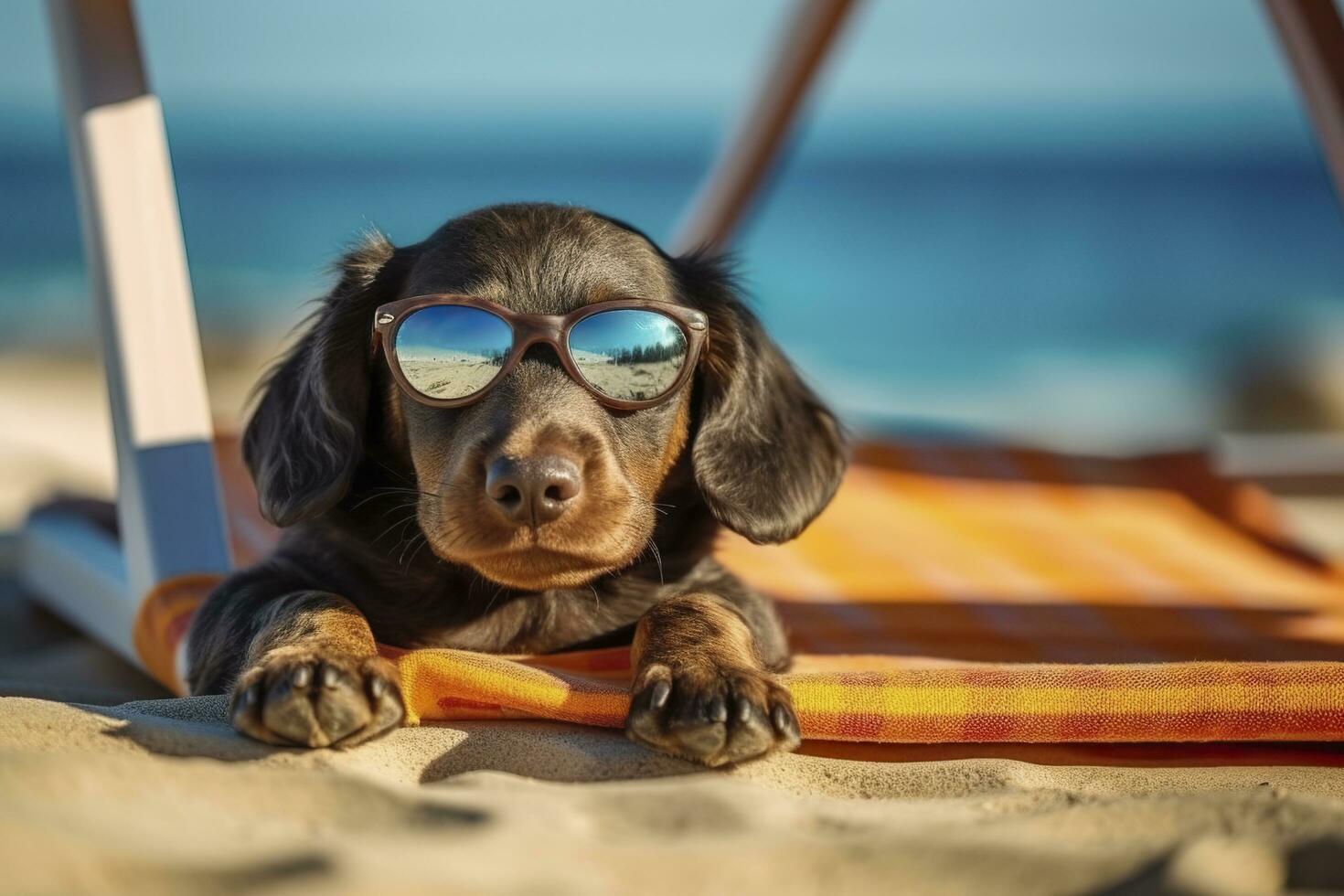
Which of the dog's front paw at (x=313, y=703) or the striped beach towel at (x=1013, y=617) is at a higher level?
the dog's front paw at (x=313, y=703)

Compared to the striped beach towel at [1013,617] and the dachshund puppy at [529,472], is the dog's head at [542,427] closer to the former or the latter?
the dachshund puppy at [529,472]

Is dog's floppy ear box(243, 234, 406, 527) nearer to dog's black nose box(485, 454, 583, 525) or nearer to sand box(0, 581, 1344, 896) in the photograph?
dog's black nose box(485, 454, 583, 525)

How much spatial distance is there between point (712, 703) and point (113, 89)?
2.55 m

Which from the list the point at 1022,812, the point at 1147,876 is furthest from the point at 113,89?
the point at 1147,876

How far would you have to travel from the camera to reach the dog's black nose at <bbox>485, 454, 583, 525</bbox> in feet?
8.07

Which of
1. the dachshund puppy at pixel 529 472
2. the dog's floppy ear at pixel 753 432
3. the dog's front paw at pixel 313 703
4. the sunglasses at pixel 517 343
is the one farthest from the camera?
the dog's floppy ear at pixel 753 432

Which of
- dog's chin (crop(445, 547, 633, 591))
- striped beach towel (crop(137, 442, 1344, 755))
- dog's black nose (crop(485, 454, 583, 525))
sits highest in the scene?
dog's black nose (crop(485, 454, 583, 525))

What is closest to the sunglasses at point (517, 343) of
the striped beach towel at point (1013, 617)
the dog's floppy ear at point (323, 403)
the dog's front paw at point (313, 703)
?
the dog's floppy ear at point (323, 403)

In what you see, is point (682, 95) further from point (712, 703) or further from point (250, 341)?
point (712, 703)

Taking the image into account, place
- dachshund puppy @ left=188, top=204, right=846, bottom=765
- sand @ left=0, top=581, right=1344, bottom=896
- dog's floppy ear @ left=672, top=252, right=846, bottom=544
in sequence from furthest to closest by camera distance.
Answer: dog's floppy ear @ left=672, top=252, right=846, bottom=544, dachshund puppy @ left=188, top=204, right=846, bottom=765, sand @ left=0, top=581, right=1344, bottom=896

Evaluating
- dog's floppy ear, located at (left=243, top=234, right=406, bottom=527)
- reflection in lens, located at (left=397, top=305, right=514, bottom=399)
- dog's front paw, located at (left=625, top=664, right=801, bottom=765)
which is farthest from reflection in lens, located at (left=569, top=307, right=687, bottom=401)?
dog's front paw, located at (left=625, top=664, right=801, bottom=765)

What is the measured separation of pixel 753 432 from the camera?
3088 mm

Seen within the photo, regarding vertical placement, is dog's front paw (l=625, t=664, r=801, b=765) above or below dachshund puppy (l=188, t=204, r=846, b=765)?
below

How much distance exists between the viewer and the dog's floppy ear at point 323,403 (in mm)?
2873
